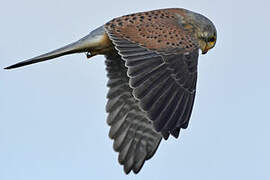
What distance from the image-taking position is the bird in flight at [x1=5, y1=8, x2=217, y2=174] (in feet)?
26.2

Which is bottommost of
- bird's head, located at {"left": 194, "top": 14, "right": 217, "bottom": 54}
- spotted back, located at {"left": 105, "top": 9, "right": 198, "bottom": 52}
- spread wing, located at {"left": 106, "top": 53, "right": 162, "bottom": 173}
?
spread wing, located at {"left": 106, "top": 53, "right": 162, "bottom": 173}

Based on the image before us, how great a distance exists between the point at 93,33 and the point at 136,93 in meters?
1.32

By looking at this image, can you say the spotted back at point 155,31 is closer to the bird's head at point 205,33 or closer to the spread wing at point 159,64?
the spread wing at point 159,64

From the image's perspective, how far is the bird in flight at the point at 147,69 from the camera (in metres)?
7.97

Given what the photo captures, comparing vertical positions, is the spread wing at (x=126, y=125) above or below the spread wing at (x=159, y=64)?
below

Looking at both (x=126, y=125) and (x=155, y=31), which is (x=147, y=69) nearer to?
(x=155, y=31)

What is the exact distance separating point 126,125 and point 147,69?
1.34m

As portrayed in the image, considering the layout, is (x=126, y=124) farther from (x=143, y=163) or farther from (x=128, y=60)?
(x=128, y=60)

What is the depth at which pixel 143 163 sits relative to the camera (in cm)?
912

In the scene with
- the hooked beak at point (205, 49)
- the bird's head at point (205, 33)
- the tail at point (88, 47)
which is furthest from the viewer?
the hooked beak at point (205, 49)

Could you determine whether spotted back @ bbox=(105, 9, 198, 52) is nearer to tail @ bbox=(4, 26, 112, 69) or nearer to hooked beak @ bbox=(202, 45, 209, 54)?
tail @ bbox=(4, 26, 112, 69)

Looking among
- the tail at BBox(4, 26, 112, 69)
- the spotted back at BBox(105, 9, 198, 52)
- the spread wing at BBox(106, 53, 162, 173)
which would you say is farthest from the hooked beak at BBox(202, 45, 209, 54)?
the tail at BBox(4, 26, 112, 69)

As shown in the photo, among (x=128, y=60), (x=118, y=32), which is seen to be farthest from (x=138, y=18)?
(x=128, y=60)

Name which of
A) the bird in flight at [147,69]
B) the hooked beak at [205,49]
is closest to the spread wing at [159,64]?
the bird in flight at [147,69]
